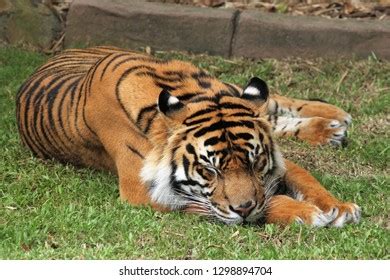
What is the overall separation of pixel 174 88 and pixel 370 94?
272 cm

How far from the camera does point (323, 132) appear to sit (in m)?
6.90

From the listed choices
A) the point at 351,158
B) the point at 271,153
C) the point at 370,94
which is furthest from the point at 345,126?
the point at 271,153

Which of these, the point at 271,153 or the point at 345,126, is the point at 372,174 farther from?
the point at 271,153

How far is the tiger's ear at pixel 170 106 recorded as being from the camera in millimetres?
5344

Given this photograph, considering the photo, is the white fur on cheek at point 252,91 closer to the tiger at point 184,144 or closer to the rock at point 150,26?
the tiger at point 184,144

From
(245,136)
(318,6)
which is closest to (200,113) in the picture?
(245,136)

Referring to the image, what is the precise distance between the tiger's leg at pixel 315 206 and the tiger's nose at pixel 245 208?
21 centimetres

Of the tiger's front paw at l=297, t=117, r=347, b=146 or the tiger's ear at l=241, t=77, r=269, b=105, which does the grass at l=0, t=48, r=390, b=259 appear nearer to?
the tiger's front paw at l=297, t=117, r=347, b=146

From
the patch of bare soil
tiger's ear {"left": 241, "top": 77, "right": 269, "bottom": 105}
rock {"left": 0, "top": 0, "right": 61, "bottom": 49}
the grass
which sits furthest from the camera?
the patch of bare soil

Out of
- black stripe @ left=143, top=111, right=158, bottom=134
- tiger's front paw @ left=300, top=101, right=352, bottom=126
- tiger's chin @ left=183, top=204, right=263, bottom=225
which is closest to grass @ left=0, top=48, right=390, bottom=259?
tiger's chin @ left=183, top=204, right=263, bottom=225

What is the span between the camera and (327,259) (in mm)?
4828

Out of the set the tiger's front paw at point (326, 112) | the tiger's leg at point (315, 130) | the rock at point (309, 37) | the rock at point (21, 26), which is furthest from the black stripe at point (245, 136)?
the rock at point (21, 26)

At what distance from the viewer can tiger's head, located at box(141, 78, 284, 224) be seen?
5.21 meters

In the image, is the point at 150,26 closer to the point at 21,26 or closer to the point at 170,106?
the point at 21,26
